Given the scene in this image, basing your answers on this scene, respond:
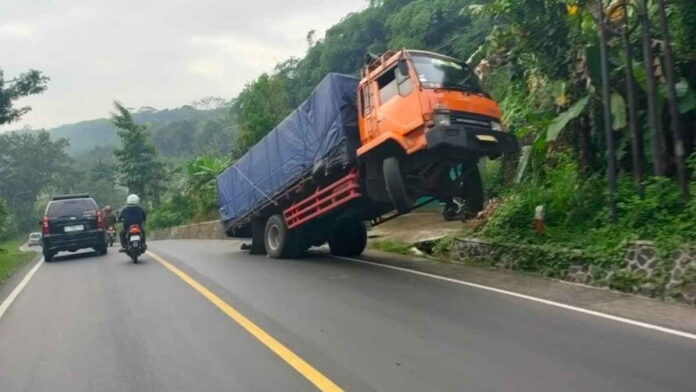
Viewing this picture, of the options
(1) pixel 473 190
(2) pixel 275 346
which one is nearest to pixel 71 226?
(1) pixel 473 190

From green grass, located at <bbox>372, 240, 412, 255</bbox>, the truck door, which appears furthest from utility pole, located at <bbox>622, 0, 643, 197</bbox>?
green grass, located at <bbox>372, 240, 412, 255</bbox>

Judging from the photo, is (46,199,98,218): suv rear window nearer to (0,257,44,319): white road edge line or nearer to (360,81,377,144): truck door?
(0,257,44,319): white road edge line

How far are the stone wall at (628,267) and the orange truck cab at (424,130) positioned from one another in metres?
1.29

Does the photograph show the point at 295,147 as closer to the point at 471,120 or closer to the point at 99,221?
the point at 471,120

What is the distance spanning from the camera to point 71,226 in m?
18.1

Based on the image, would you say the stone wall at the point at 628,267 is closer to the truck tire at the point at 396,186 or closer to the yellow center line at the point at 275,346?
the truck tire at the point at 396,186

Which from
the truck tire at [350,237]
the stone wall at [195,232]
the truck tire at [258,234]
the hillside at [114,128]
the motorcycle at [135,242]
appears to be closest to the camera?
the truck tire at [350,237]

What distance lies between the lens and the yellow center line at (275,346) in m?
5.25

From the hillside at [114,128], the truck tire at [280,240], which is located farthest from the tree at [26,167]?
the truck tire at [280,240]

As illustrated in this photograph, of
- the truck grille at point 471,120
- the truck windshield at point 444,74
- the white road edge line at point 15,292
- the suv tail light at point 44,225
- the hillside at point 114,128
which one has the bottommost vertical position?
the white road edge line at point 15,292

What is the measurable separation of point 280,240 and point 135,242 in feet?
11.1

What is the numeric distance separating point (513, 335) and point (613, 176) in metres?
4.80

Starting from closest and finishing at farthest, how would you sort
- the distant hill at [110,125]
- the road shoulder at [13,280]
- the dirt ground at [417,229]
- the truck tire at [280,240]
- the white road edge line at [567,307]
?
1. the white road edge line at [567,307]
2. the road shoulder at [13,280]
3. the truck tire at [280,240]
4. the dirt ground at [417,229]
5. the distant hill at [110,125]

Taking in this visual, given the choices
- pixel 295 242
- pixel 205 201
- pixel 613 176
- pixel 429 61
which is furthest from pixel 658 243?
pixel 205 201
